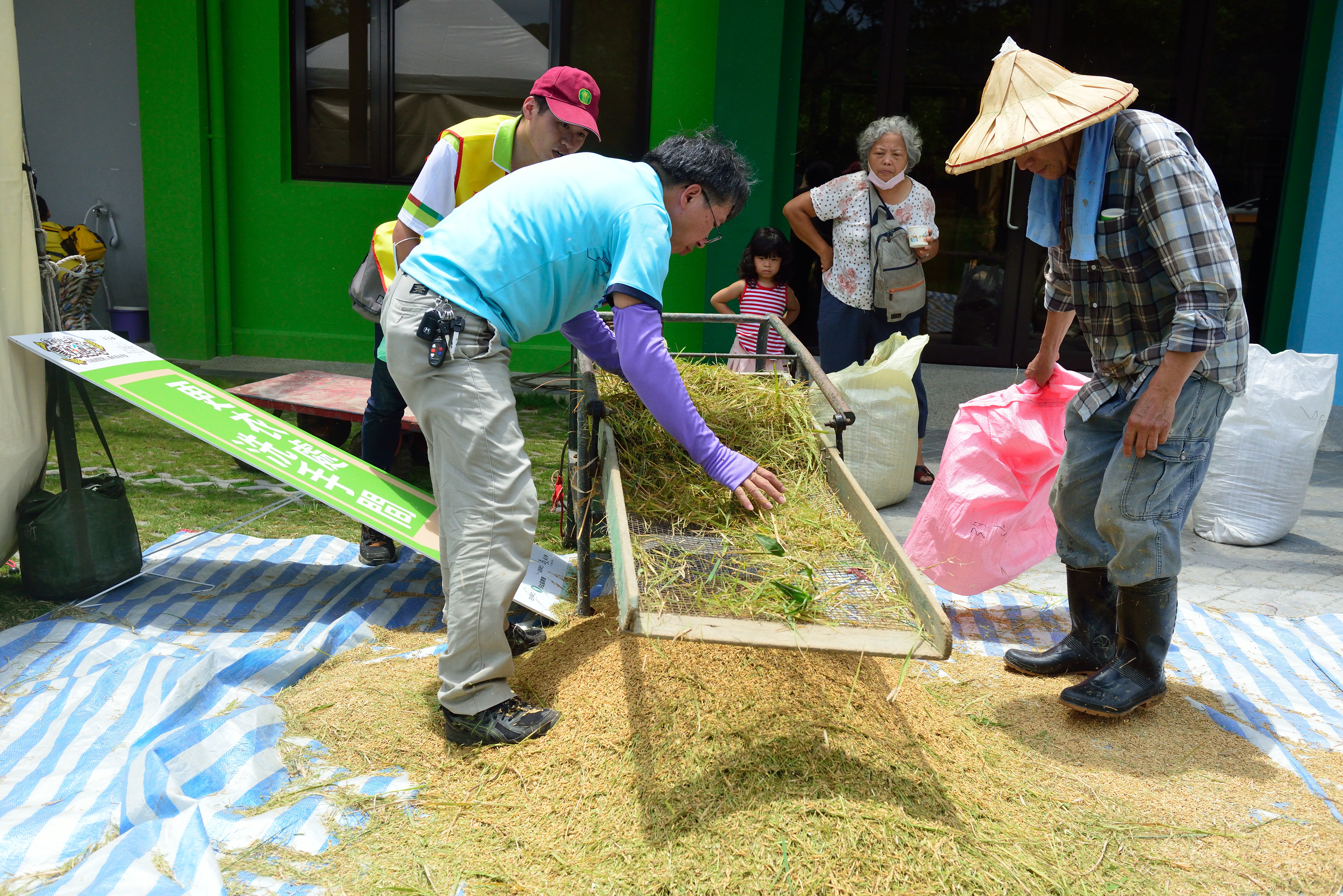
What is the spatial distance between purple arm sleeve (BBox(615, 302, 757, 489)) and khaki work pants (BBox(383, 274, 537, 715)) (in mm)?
355

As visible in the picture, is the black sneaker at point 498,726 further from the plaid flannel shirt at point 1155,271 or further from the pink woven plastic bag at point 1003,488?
the plaid flannel shirt at point 1155,271

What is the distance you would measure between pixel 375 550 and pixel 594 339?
4.53 feet

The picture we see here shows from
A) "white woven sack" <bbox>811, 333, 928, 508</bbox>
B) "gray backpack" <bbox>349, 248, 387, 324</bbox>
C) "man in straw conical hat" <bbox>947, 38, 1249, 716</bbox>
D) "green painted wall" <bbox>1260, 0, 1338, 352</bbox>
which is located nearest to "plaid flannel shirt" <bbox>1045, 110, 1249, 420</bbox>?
A: "man in straw conical hat" <bbox>947, 38, 1249, 716</bbox>

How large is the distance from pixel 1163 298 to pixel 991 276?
495 centimetres

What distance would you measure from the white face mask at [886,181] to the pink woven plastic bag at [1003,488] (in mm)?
1833

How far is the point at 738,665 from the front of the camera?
2654 mm

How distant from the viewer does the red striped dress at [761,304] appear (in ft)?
17.8

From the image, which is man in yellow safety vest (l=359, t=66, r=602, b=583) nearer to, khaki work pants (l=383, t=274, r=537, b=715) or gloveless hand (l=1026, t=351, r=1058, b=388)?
khaki work pants (l=383, t=274, r=537, b=715)

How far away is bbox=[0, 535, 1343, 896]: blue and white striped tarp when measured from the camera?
215 cm

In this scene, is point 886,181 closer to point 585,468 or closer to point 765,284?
point 765,284

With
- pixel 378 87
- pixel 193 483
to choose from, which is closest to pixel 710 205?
pixel 193 483

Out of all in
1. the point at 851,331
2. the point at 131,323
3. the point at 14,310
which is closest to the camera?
the point at 14,310

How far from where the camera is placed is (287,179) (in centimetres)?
745

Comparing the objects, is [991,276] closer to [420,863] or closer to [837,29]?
[837,29]
